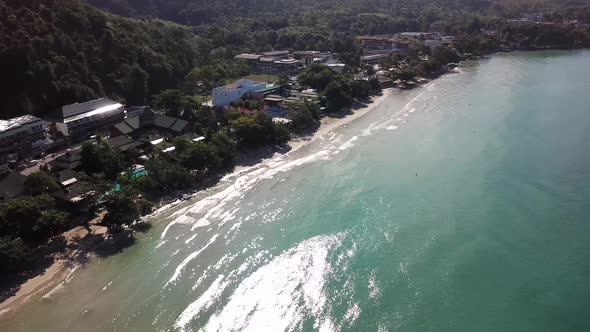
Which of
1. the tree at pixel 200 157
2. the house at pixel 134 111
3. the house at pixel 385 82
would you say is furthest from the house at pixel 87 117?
the house at pixel 385 82

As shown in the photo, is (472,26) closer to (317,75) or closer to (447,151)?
(317,75)

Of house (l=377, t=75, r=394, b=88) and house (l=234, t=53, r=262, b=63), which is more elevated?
house (l=234, t=53, r=262, b=63)

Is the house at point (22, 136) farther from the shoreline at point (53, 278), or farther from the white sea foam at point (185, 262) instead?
the white sea foam at point (185, 262)

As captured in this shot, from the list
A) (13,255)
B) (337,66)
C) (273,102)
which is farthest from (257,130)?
(337,66)

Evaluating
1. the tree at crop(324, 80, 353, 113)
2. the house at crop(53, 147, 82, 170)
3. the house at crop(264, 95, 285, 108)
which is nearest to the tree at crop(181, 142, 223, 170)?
the house at crop(53, 147, 82, 170)

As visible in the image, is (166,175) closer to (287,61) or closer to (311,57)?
(287,61)

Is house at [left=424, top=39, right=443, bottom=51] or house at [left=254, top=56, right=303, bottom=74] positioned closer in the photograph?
house at [left=254, top=56, right=303, bottom=74]

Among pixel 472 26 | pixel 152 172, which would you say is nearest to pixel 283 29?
pixel 472 26

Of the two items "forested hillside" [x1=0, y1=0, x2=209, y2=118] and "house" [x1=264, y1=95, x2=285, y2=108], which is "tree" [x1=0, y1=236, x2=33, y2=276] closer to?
"forested hillside" [x1=0, y1=0, x2=209, y2=118]
